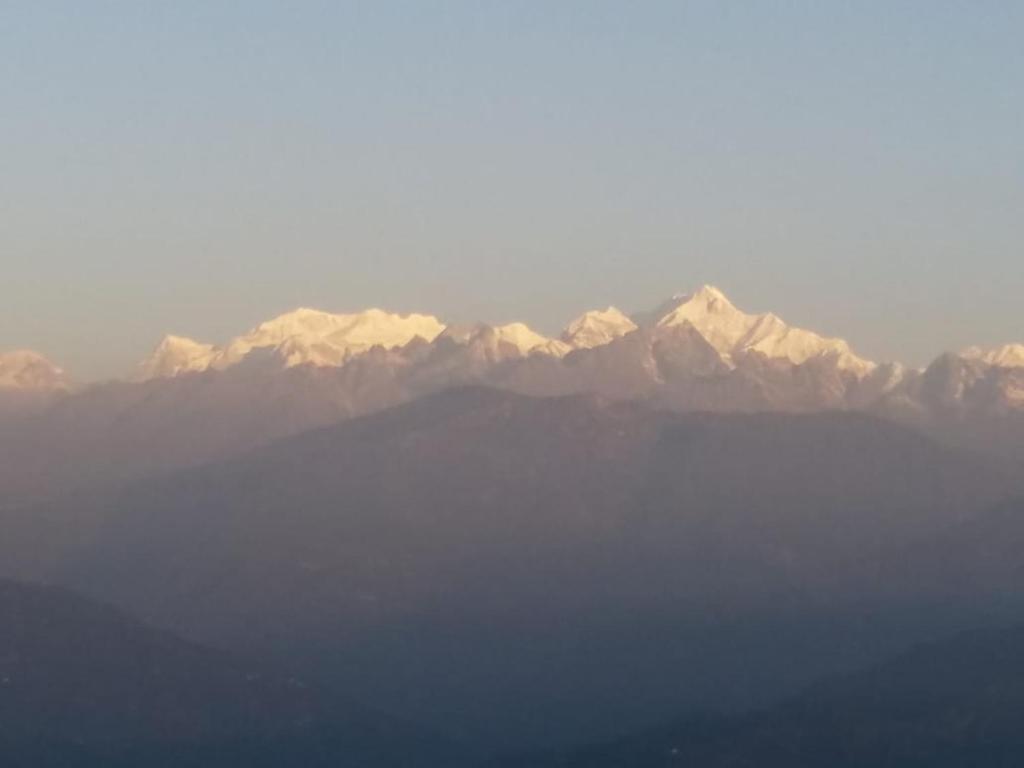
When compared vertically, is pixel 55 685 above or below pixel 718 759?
above

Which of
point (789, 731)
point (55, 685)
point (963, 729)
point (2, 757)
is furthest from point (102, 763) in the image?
point (963, 729)

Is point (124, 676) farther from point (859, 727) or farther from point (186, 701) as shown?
point (859, 727)

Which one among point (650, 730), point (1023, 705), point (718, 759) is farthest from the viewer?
point (650, 730)

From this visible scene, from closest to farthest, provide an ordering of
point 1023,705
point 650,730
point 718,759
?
point 718,759 < point 1023,705 < point 650,730

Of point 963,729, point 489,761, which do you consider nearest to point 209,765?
point 489,761

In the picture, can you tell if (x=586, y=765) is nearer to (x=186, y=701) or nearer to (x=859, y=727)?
(x=859, y=727)

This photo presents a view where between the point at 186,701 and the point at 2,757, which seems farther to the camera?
the point at 186,701
